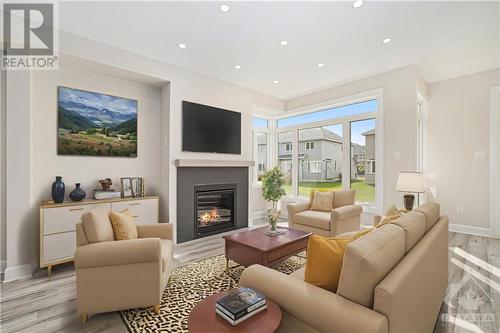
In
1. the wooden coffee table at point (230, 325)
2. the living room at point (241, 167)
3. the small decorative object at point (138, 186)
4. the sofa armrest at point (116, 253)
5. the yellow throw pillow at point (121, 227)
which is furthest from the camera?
the small decorative object at point (138, 186)

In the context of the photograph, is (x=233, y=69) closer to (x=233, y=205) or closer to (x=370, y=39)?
(x=370, y=39)

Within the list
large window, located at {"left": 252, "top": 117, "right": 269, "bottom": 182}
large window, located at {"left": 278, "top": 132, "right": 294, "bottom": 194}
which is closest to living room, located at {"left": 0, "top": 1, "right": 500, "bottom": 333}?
large window, located at {"left": 252, "top": 117, "right": 269, "bottom": 182}

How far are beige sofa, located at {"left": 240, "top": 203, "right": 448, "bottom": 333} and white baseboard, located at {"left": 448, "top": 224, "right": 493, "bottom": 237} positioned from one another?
396cm

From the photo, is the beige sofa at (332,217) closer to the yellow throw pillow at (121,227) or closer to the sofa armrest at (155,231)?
the sofa armrest at (155,231)

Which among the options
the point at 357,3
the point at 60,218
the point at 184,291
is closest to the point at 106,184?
the point at 60,218

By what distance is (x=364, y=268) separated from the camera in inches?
43.6

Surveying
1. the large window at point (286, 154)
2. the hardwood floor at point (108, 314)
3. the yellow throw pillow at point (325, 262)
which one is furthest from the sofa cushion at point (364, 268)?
the large window at point (286, 154)

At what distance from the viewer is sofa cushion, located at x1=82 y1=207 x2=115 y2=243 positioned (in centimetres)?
201

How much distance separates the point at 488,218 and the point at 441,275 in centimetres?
346

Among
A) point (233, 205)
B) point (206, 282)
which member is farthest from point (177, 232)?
point (206, 282)

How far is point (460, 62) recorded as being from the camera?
3.92m

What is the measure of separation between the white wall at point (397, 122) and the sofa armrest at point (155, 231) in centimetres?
372

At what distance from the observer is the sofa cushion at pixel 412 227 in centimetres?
155

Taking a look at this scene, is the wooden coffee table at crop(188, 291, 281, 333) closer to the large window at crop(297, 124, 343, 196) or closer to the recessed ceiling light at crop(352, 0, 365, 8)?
the recessed ceiling light at crop(352, 0, 365, 8)
